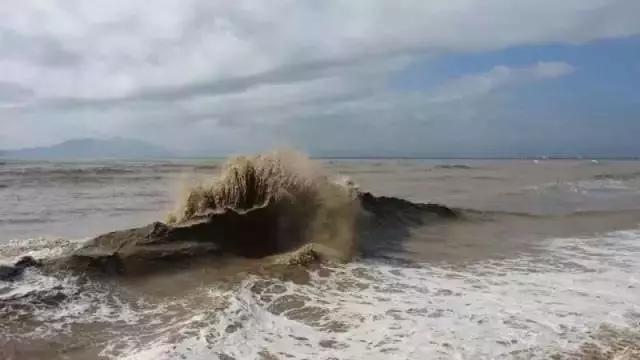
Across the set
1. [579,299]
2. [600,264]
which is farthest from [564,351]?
[600,264]

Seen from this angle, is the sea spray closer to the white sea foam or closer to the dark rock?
the white sea foam

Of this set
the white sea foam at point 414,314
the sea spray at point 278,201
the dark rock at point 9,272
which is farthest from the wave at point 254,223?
the white sea foam at point 414,314

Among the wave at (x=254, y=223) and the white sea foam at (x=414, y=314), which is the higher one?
the wave at (x=254, y=223)

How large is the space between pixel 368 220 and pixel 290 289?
216 inches

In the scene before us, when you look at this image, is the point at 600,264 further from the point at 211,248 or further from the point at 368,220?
the point at 211,248

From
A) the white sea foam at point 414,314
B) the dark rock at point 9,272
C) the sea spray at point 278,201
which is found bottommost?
the white sea foam at point 414,314

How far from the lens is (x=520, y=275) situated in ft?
26.3

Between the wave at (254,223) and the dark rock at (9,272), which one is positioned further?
the wave at (254,223)

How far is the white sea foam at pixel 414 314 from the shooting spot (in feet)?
16.4

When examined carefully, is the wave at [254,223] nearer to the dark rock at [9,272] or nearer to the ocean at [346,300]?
the ocean at [346,300]

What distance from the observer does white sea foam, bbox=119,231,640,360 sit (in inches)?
197

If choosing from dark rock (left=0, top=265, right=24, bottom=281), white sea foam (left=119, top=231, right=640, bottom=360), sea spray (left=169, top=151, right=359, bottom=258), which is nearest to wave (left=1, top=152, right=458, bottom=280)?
sea spray (left=169, top=151, right=359, bottom=258)

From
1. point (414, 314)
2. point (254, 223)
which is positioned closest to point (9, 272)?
point (254, 223)

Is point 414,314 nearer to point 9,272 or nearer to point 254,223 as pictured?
point 254,223
